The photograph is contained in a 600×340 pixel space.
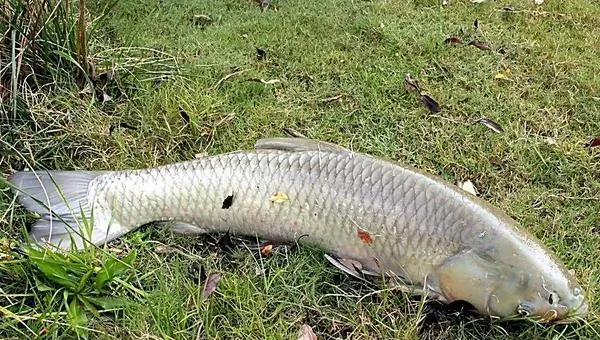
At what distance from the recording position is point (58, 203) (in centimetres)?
289

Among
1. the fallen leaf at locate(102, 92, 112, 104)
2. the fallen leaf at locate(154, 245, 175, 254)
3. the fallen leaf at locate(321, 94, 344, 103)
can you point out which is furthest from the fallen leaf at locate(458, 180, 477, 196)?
the fallen leaf at locate(102, 92, 112, 104)

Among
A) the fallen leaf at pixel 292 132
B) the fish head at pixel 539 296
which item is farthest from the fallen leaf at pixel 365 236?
the fallen leaf at pixel 292 132

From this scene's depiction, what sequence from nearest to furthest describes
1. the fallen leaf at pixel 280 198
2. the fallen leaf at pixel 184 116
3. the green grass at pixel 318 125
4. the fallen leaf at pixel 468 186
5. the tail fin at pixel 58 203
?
the green grass at pixel 318 125, the tail fin at pixel 58 203, the fallen leaf at pixel 280 198, the fallen leaf at pixel 468 186, the fallen leaf at pixel 184 116

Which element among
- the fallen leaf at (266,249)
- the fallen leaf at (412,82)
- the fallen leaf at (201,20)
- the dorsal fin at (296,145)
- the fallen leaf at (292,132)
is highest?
the dorsal fin at (296,145)

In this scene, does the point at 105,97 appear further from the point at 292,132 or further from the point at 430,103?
the point at 430,103

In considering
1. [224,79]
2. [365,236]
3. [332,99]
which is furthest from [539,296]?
[224,79]

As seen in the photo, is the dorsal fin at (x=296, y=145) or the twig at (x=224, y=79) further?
the twig at (x=224, y=79)

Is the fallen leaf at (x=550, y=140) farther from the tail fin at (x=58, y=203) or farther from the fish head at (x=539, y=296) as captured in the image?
the tail fin at (x=58, y=203)

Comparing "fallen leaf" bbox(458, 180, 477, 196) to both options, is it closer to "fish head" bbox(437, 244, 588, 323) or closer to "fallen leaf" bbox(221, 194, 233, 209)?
"fish head" bbox(437, 244, 588, 323)

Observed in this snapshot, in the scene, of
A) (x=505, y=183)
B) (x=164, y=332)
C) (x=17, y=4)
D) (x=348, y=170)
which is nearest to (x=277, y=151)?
→ (x=348, y=170)

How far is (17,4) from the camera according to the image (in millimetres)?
3398

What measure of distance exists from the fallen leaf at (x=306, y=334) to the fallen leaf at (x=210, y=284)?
1.19 feet

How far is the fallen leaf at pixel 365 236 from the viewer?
2797mm

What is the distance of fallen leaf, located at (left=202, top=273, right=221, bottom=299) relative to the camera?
2.69 metres
